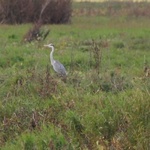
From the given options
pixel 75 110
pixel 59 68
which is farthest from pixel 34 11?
pixel 75 110

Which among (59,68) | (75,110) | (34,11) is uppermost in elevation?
(75,110)

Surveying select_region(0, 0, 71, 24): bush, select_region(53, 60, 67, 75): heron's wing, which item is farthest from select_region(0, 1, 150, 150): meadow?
select_region(0, 0, 71, 24): bush

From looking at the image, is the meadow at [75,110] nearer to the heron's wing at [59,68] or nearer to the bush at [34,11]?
the heron's wing at [59,68]

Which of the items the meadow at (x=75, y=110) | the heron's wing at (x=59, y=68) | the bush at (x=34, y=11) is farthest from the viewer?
the bush at (x=34, y=11)

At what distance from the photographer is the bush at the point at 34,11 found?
28.5 meters

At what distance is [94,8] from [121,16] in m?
4.69

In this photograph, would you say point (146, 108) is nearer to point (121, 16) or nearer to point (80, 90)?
point (80, 90)

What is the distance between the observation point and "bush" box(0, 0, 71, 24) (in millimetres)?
28469

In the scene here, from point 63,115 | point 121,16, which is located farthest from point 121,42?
point 121,16

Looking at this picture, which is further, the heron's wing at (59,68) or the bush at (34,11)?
the bush at (34,11)

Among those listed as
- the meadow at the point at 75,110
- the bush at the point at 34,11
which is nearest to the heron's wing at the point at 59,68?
the meadow at the point at 75,110

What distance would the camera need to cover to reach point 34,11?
29.6 metres

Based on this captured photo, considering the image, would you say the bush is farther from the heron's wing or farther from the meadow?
the heron's wing

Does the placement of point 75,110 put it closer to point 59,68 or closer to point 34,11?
point 59,68
